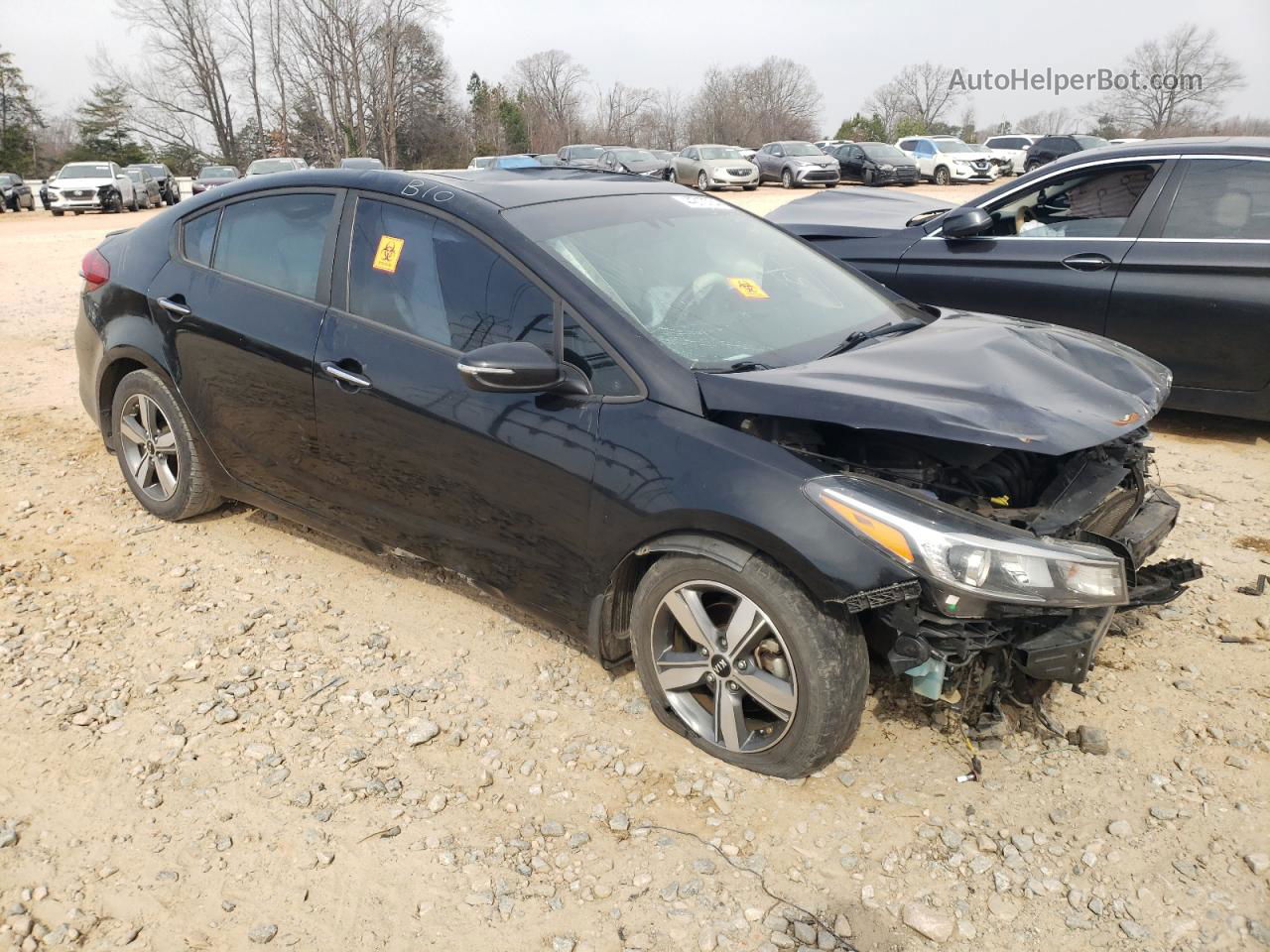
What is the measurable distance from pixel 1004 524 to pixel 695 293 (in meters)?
1.27

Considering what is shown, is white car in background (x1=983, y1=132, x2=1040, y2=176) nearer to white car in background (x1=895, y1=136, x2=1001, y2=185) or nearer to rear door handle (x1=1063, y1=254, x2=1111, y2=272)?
white car in background (x1=895, y1=136, x2=1001, y2=185)

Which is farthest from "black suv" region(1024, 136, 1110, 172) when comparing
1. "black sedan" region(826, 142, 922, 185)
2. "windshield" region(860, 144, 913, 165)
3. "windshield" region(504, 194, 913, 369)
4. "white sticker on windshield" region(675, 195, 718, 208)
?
"windshield" region(504, 194, 913, 369)

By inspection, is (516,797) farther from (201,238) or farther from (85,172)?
(85,172)

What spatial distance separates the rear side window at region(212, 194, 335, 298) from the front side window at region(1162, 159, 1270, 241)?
4.50 m

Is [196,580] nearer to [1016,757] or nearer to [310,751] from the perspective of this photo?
[310,751]

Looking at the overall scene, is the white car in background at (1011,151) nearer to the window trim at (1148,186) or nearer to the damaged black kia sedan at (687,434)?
the window trim at (1148,186)

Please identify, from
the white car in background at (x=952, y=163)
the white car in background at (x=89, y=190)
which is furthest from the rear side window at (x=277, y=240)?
the white car in background at (x=952, y=163)

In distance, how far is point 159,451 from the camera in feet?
14.3

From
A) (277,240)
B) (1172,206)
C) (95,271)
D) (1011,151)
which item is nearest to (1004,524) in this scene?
(277,240)

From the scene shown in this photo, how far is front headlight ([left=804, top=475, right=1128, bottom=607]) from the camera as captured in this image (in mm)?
2391

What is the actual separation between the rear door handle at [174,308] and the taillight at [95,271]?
53cm

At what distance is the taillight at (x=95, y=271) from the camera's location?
441cm

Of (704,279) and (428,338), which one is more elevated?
→ (704,279)

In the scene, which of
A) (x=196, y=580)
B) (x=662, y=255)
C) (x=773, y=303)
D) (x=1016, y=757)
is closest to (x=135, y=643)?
(x=196, y=580)
